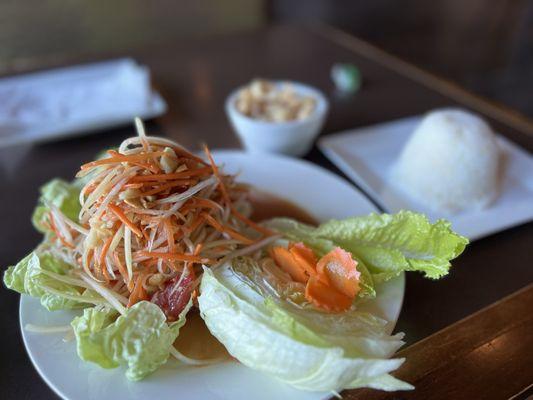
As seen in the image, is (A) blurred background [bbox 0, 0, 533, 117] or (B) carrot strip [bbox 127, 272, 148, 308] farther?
(A) blurred background [bbox 0, 0, 533, 117]

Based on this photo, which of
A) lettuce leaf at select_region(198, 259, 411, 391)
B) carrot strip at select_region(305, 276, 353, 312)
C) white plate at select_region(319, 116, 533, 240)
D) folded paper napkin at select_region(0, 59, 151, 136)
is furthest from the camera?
folded paper napkin at select_region(0, 59, 151, 136)

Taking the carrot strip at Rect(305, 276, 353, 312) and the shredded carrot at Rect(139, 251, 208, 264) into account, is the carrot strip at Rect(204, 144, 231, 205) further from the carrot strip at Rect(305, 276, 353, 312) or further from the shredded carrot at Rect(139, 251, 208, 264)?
the carrot strip at Rect(305, 276, 353, 312)

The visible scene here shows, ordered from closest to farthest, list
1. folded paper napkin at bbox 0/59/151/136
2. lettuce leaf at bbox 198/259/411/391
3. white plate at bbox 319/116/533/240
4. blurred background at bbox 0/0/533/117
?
lettuce leaf at bbox 198/259/411/391, white plate at bbox 319/116/533/240, folded paper napkin at bbox 0/59/151/136, blurred background at bbox 0/0/533/117

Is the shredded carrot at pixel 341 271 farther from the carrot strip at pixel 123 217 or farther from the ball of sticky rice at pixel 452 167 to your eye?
the ball of sticky rice at pixel 452 167

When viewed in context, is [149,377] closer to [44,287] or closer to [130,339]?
[130,339]

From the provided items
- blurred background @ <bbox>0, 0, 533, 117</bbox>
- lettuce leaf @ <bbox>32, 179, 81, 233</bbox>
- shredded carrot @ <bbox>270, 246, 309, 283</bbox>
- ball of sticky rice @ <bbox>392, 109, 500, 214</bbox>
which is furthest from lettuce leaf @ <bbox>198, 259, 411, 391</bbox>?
blurred background @ <bbox>0, 0, 533, 117</bbox>

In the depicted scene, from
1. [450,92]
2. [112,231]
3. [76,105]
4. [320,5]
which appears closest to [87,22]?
[320,5]

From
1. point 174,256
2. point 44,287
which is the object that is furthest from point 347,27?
point 44,287
